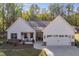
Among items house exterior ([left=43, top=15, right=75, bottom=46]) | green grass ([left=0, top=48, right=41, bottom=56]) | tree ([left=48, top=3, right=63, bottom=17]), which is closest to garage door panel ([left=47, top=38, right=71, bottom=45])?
house exterior ([left=43, top=15, right=75, bottom=46])

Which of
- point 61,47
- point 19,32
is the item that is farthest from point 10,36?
point 61,47

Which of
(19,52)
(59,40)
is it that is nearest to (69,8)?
(59,40)

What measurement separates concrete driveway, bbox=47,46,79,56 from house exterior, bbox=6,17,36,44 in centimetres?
25

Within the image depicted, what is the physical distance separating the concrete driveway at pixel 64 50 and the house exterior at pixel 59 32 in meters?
0.05

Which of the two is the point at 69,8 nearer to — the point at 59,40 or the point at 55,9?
the point at 55,9

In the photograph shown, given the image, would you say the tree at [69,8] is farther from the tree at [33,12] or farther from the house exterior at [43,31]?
the tree at [33,12]

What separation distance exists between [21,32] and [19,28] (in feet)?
0.18

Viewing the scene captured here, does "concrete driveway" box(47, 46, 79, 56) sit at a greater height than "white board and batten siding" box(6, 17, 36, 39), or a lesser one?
lesser

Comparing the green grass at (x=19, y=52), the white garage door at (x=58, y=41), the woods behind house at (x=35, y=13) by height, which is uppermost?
the woods behind house at (x=35, y=13)

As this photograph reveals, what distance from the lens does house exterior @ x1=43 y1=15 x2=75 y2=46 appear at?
7266 millimetres

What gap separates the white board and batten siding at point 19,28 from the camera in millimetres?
7270

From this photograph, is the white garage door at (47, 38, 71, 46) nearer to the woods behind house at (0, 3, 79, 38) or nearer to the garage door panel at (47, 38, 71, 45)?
the garage door panel at (47, 38, 71, 45)

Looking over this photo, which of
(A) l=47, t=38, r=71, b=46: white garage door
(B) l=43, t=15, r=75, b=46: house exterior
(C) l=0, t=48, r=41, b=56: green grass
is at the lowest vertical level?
(C) l=0, t=48, r=41, b=56: green grass

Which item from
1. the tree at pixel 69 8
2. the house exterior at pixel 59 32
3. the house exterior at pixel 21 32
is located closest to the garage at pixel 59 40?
the house exterior at pixel 59 32
